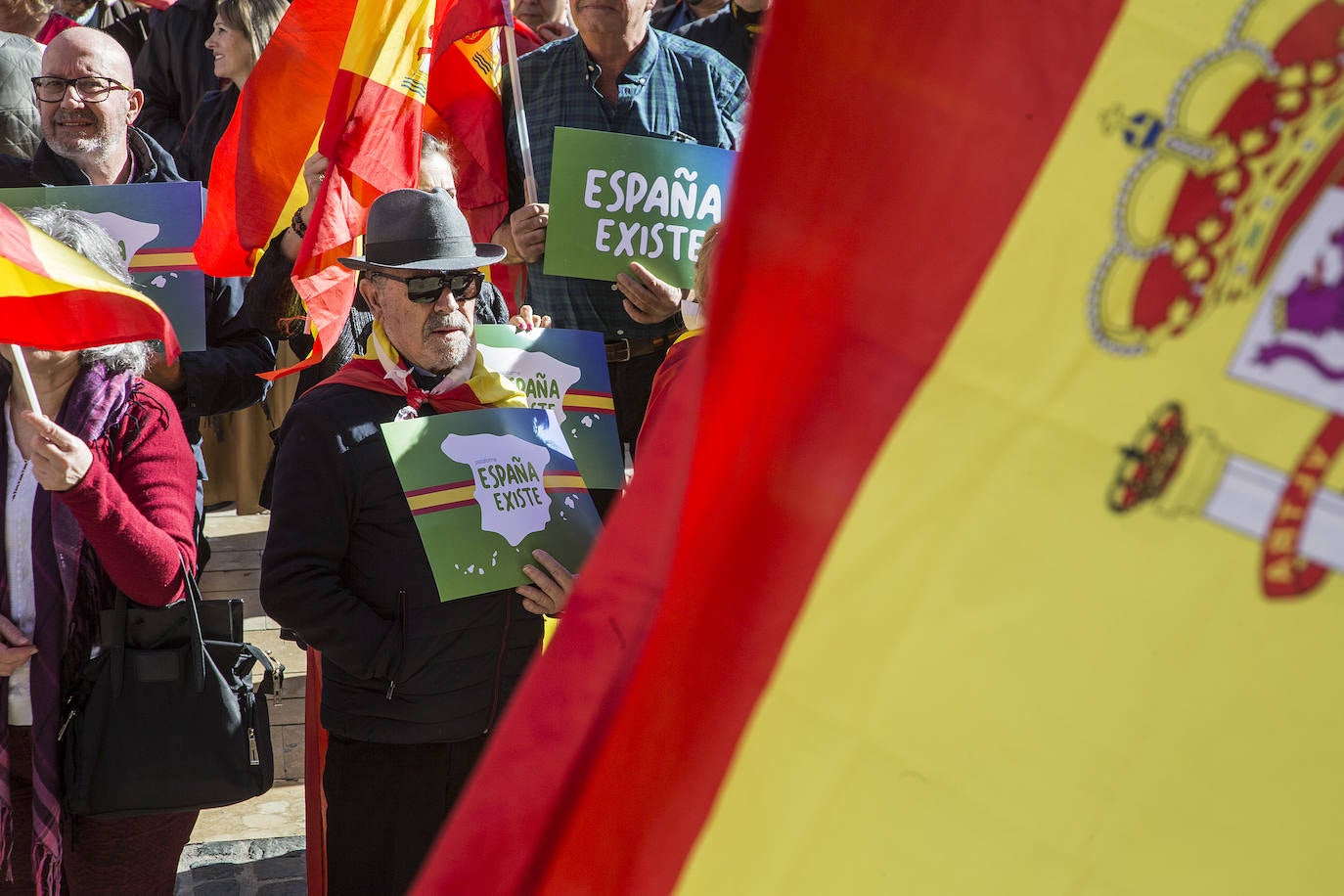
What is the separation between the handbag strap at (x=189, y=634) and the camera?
326 centimetres

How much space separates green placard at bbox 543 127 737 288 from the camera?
4070mm

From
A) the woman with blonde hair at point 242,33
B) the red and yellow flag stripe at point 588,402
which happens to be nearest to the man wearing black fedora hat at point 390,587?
the red and yellow flag stripe at point 588,402

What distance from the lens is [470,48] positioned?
471cm

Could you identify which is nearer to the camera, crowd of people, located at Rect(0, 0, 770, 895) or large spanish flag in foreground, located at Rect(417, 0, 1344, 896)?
large spanish flag in foreground, located at Rect(417, 0, 1344, 896)

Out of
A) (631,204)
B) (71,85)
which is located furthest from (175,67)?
(631,204)

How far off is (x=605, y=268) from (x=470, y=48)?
3.67 ft

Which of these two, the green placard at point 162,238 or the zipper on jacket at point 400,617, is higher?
the green placard at point 162,238

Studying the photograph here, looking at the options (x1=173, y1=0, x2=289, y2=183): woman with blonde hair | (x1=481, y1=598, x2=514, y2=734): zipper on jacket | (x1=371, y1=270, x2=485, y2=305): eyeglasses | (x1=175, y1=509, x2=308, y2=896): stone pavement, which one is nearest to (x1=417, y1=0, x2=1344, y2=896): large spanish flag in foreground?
(x1=481, y1=598, x2=514, y2=734): zipper on jacket

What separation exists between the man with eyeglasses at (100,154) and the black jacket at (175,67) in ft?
6.74

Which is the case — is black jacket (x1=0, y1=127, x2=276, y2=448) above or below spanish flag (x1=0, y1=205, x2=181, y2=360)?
below

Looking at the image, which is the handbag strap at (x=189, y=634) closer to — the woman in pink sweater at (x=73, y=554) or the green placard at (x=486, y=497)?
the woman in pink sweater at (x=73, y=554)

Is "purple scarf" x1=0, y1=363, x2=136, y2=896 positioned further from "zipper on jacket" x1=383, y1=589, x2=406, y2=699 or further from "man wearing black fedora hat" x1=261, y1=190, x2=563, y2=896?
"zipper on jacket" x1=383, y1=589, x2=406, y2=699

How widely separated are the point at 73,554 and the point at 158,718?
1.40ft

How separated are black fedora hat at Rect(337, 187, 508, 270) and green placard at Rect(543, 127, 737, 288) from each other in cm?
75
